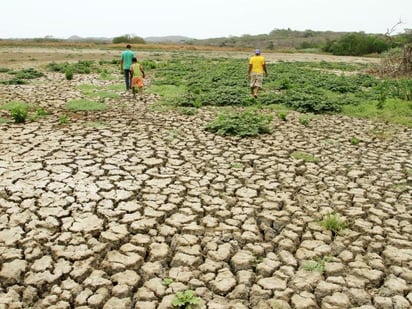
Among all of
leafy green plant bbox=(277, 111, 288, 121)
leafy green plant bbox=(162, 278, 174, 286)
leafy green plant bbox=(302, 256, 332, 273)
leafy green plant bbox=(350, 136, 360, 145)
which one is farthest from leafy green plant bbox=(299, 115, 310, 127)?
leafy green plant bbox=(162, 278, 174, 286)

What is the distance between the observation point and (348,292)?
3.67m

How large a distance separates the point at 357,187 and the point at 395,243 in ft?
5.14

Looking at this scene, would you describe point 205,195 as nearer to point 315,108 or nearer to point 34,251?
point 34,251

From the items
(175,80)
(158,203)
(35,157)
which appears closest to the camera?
(158,203)

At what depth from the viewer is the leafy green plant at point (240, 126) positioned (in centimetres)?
856

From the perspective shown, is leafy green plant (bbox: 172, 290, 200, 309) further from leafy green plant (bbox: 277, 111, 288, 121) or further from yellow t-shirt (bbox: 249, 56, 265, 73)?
yellow t-shirt (bbox: 249, 56, 265, 73)

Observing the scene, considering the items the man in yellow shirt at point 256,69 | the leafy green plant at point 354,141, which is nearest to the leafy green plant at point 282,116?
the leafy green plant at point 354,141

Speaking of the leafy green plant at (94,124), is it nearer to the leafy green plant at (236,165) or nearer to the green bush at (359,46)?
the leafy green plant at (236,165)

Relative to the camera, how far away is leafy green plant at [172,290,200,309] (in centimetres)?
342

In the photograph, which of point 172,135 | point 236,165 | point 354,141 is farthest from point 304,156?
point 172,135

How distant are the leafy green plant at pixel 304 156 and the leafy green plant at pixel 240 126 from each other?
134 cm

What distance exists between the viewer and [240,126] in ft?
28.8

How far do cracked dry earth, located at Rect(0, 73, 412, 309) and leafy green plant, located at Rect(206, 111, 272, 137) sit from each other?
11.9 inches

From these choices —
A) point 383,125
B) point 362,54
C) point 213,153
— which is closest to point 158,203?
point 213,153
